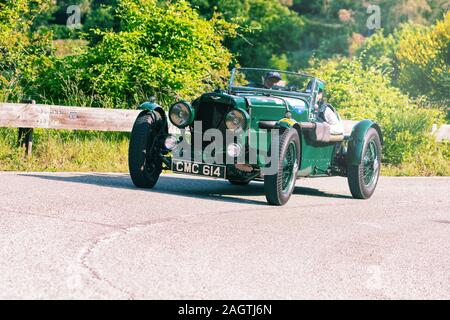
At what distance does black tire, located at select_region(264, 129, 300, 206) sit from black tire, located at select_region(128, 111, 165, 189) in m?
1.69

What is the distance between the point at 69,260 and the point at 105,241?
97 centimetres

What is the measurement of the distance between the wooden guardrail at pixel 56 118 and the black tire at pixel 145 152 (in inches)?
123

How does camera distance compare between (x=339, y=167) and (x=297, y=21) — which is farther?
(x=297, y=21)

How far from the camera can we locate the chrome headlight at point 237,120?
40.8 feet

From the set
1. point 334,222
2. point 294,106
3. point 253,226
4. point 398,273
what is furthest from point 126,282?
point 294,106

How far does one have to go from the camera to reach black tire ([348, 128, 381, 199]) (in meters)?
13.7

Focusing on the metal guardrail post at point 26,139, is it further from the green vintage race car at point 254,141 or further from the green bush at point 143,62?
the green vintage race car at point 254,141

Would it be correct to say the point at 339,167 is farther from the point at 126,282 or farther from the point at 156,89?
the point at 126,282

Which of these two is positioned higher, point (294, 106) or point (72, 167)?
point (294, 106)

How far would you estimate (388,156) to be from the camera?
2003 cm

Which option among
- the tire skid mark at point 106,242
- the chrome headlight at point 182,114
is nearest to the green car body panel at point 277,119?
the chrome headlight at point 182,114

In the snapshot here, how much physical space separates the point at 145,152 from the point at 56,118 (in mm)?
3569

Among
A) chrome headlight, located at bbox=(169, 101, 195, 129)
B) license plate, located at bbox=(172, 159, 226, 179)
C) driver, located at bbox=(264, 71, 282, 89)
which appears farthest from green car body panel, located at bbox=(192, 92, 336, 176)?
license plate, located at bbox=(172, 159, 226, 179)

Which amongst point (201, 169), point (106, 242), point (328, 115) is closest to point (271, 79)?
point (328, 115)
